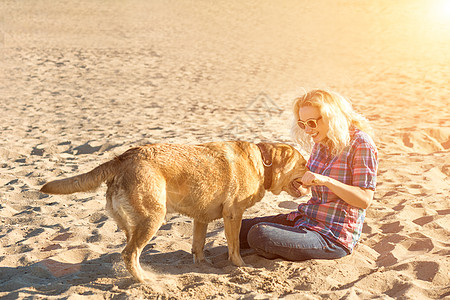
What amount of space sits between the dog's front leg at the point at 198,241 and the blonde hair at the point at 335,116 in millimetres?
1452

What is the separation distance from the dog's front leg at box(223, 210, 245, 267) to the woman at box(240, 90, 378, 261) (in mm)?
134

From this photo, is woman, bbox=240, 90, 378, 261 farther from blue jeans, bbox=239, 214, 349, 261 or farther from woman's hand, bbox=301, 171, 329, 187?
woman's hand, bbox=301, 171, 329, 187

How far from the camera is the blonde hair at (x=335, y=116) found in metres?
4.11

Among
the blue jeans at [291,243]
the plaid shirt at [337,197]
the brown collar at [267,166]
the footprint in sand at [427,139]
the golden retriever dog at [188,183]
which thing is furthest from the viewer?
the footprint in sand at [427,139]

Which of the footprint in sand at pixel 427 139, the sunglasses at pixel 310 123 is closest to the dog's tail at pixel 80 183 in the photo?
the sunglasses at pixel 310 123

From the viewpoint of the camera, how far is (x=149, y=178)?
3.96m

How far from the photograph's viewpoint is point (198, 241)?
4664 mm

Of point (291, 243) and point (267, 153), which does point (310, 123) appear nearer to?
point (267, 153)

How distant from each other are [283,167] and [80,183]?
1888 mm

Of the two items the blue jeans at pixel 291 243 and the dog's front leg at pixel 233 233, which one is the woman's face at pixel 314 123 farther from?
the dog's front leg at pixel 233 233

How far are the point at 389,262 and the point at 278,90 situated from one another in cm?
1125

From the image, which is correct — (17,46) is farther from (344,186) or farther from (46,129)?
(344,186)

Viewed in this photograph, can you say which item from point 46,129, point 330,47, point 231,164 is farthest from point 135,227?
point 330,47

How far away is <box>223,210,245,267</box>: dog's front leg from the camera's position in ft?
14.7
